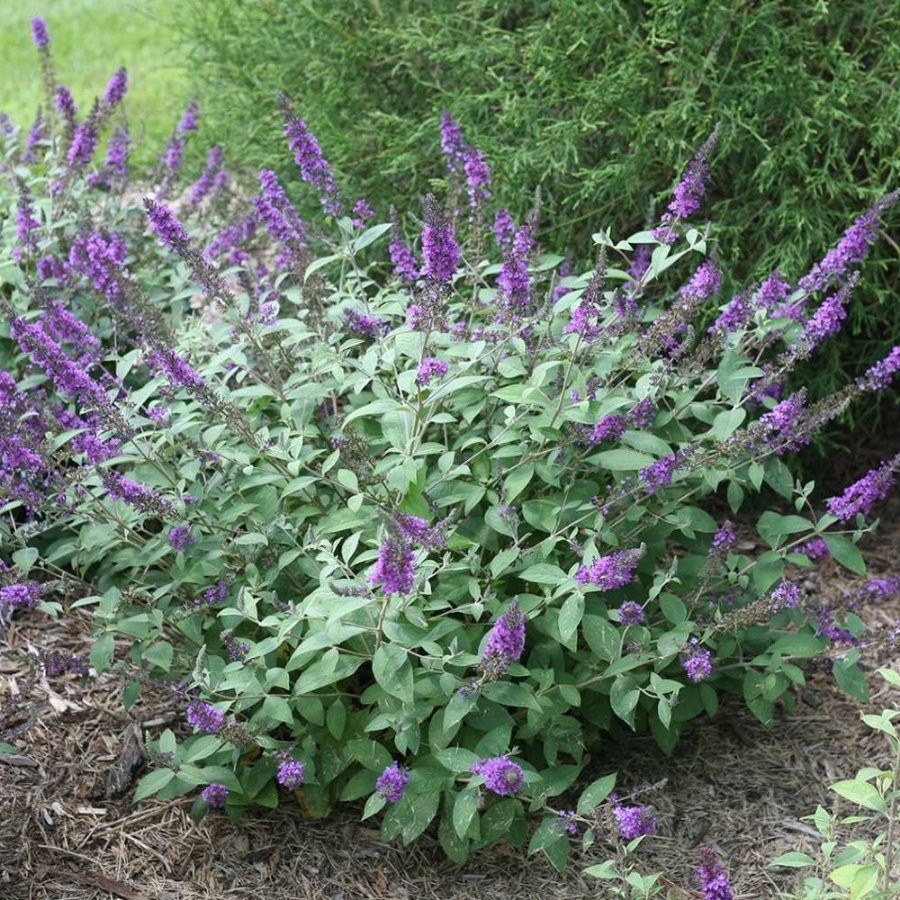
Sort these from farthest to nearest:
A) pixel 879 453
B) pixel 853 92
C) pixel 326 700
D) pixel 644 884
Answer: pixel 879 453 → pixel 853 92 → pixel 326 700 → pixel 644 884

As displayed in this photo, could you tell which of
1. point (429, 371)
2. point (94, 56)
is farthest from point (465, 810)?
point (94, 56)

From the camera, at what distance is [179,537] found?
323cm

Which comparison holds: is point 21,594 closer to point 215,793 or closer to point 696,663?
point 215,793

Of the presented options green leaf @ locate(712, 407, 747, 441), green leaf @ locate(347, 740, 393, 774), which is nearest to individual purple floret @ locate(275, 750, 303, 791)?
green leaf @ locate(347, 740, 393, 774)

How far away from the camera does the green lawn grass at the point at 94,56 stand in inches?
348

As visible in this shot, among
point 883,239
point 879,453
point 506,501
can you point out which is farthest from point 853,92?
point 506,501

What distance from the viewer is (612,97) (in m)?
4.44

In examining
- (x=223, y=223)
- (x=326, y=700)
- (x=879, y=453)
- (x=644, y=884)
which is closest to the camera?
(x=644, y=884)

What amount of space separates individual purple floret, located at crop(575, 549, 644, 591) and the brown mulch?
2.50ft

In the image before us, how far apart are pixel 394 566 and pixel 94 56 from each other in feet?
29.1

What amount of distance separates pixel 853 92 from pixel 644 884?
2904 millimetres

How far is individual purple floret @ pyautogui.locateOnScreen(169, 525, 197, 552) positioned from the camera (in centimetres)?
322

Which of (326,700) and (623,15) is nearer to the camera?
(326,700)

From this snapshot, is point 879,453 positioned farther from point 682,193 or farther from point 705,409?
point 682,193
